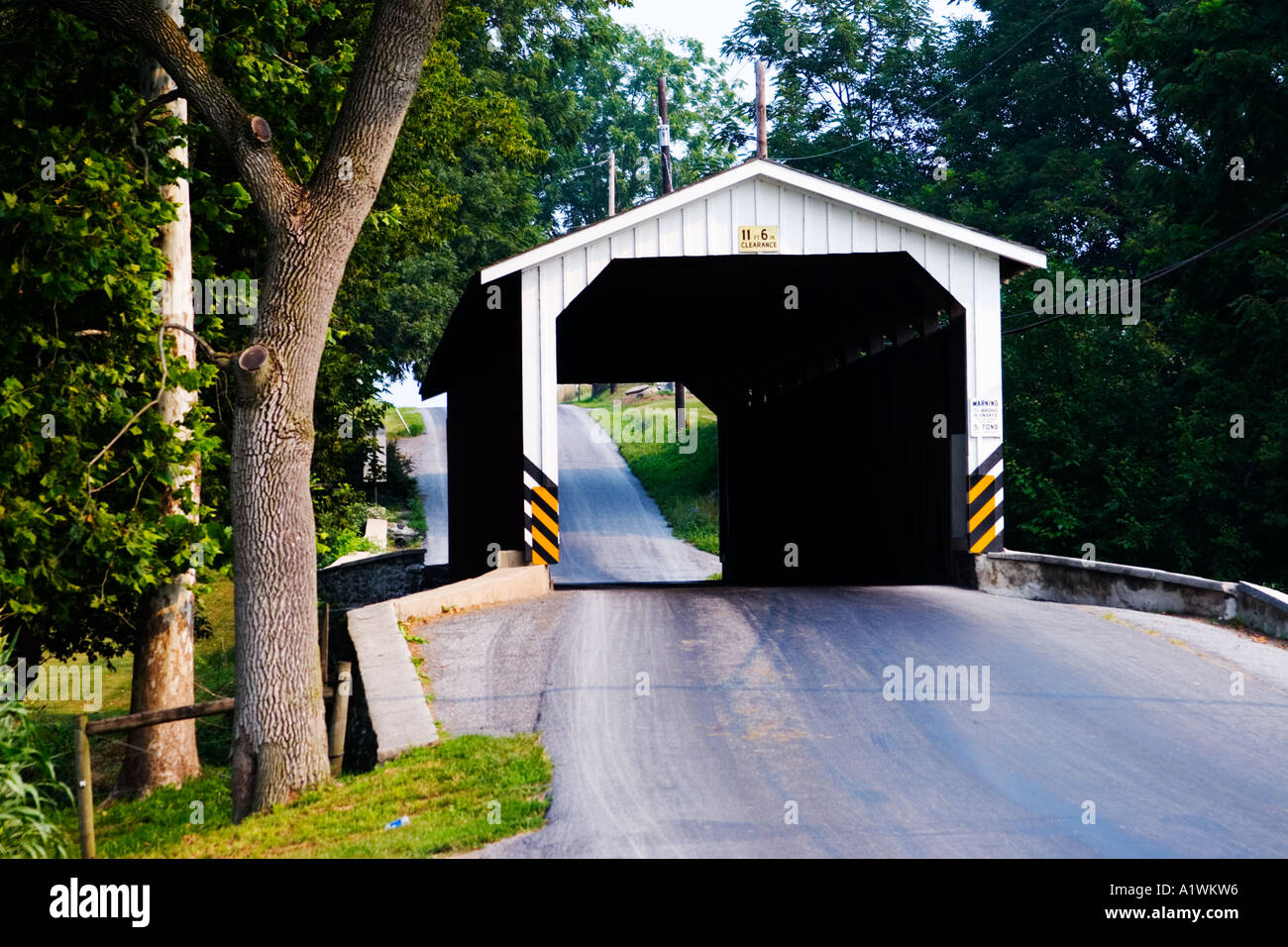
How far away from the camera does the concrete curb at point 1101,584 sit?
1130 cm

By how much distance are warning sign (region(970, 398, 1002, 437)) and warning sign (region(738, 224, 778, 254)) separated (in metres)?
2.79

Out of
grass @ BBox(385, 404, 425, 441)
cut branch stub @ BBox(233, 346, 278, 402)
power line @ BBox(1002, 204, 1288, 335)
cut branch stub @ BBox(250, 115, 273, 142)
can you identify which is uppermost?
power line @ BBox(1002, 204, 1288, 335)

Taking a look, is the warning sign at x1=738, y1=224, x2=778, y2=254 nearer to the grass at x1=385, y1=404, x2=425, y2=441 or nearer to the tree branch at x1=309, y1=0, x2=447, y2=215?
the tree branch at x1=309, y1=0, x2=447, y2=215

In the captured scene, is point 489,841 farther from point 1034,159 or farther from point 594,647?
point 1034,159

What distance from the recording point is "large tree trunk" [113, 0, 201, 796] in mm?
11906

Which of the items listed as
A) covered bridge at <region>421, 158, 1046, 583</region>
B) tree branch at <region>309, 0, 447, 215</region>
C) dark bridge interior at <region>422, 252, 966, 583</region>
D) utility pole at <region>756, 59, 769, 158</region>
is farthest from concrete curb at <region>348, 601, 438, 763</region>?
utility pole at <region>756, 59, 769, 158</region>

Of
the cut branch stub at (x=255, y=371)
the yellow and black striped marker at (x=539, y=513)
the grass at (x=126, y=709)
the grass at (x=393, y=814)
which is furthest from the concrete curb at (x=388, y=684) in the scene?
the yellow and black striped marker at (x=539, y=513)

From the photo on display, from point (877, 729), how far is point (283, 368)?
4350mm

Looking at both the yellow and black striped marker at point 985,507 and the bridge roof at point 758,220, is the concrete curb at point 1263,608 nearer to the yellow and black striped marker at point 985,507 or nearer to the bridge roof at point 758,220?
the yellow and black striped marker at point 985,507

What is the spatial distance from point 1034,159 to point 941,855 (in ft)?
108

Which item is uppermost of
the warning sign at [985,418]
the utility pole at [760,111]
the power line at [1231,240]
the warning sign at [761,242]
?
the utility pole at [760,111]

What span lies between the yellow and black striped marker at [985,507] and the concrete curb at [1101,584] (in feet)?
0.55

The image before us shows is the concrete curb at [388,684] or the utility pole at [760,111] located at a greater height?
the utility pole at [760,111]

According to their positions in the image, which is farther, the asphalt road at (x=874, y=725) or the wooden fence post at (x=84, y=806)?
the wooden fence post at (x=84, y=806)
